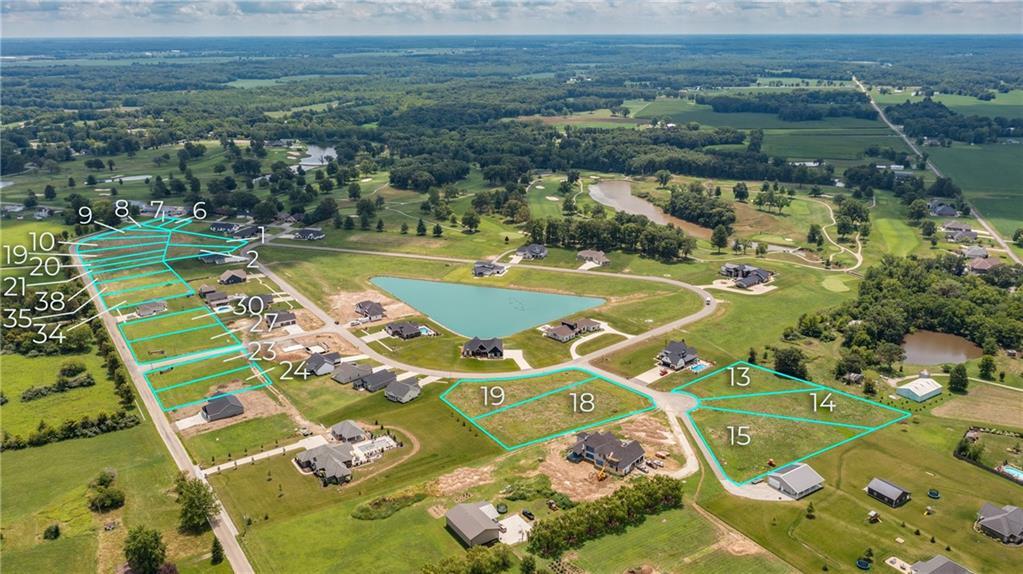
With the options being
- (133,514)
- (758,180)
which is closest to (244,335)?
(133,514)

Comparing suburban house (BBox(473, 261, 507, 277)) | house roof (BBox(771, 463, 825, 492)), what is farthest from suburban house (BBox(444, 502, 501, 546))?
suburban house (BBox(473, 261, 507, 277))

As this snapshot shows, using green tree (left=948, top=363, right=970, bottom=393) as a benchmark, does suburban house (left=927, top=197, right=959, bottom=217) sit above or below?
above

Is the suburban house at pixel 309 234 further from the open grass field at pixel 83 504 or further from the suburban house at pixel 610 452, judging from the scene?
the suburban house at pixel 610 452

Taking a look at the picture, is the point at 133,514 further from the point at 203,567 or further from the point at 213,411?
the point at 213,411

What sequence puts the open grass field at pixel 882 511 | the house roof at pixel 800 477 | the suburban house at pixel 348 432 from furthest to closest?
the suburban house at pixel 348 432 < the house roof at pixel 800 477 < the open grass field at pixel 882 511

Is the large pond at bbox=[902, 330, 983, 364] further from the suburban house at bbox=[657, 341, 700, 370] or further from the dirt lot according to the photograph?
the dirt lot

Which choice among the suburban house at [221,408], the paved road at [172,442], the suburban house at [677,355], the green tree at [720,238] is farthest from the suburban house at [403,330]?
the green tree at [720,238]
